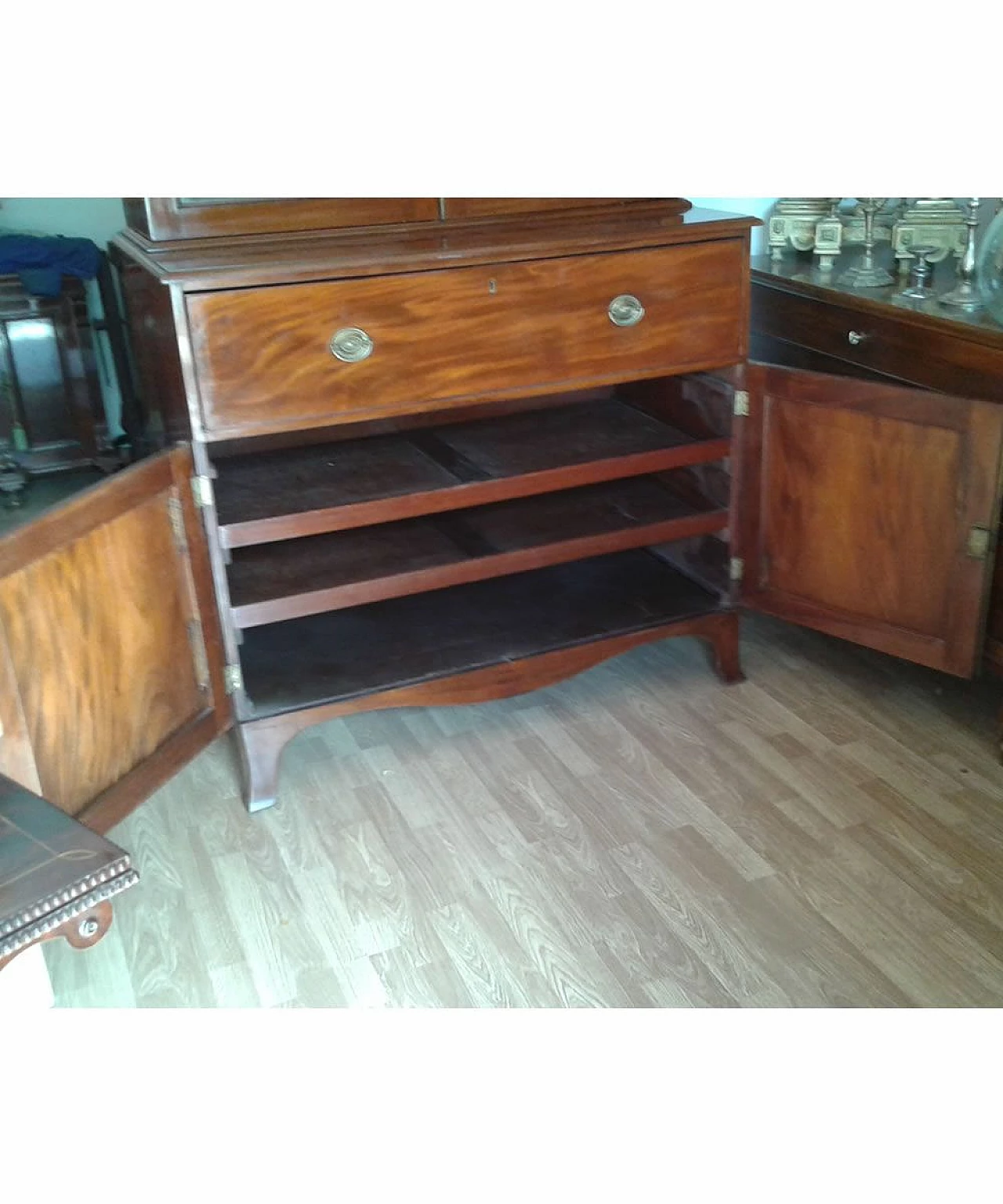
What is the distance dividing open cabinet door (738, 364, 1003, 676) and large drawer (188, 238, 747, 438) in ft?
0.55

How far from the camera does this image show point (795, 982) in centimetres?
139

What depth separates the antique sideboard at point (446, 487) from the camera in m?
1.47

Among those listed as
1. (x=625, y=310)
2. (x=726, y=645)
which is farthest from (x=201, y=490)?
(x=726, y=645)

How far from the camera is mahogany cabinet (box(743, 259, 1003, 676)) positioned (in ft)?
5.51

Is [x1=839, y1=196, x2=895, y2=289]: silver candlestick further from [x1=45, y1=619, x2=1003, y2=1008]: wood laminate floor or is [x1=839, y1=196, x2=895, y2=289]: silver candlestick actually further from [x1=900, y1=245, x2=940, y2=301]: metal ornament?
[x1=45, y1=619, x2=1003, y2=1008]: wood laminate floor

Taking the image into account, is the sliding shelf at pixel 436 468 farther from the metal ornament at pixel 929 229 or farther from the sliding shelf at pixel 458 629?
the metal ornament at pixel 929 229

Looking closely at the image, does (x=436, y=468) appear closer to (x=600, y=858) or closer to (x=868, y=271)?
(x=600, y=858)

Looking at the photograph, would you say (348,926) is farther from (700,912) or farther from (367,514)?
(367,514)

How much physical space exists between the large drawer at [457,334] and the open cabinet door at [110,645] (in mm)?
154

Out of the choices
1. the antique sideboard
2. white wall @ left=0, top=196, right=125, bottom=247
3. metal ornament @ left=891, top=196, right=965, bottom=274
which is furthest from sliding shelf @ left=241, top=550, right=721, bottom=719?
white wall @ left=0, top=196, right=125, bottom=247

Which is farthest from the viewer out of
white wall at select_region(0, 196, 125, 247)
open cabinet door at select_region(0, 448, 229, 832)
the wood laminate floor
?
white wall at select_region(0, 196, 125, 247)
